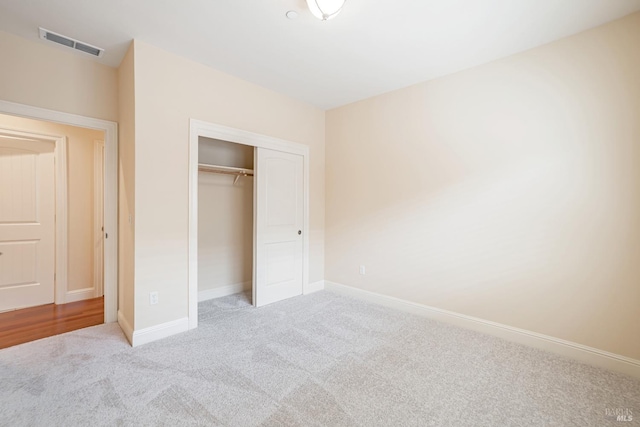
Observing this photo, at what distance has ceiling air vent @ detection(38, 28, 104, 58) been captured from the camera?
2393 mm

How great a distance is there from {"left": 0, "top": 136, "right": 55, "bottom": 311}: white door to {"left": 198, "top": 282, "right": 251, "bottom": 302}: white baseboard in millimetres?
1852

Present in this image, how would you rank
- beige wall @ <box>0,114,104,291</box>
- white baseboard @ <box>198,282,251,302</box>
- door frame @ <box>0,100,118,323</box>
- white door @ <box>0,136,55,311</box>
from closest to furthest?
1. door frame @ <box>0,100,118,323</box>
2. white door @ <box>0,136,55,311</box>
3. beige wall @ <box>0,114,104,291</box>
4. white baseboard @ <box>198,282,251,302</box>

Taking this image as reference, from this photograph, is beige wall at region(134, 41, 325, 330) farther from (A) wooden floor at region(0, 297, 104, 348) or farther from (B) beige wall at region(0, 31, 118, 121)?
(A) wooden floor at region(0, 297, 104, 348)

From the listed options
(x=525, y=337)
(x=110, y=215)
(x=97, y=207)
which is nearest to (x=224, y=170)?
(x=110, y=215)

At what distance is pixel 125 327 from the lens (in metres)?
2.72

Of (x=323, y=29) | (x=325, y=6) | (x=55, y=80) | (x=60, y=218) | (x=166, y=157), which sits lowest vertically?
(x=60, y=218)

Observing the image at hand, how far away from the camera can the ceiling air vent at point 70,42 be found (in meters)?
2.39

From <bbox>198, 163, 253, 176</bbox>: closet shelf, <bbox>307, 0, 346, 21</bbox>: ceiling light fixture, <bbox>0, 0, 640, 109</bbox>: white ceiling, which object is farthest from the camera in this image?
<bbox>198, 163, 253, 176</bbox>: closet shelf

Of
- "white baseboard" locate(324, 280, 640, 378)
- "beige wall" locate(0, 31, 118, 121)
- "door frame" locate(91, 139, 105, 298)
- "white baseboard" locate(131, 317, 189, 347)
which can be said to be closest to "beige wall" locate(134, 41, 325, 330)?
"white baseboard" locate(131, 317, 189, 347)

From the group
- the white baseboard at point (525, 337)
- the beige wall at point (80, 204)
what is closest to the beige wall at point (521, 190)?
the white baseboard at point (525, 337)

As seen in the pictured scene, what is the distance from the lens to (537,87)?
2533 millimetres

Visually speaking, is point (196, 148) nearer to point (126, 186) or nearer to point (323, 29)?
point (126, 186)

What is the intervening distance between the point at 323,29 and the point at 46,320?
162 inches

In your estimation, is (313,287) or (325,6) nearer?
(325,6)
